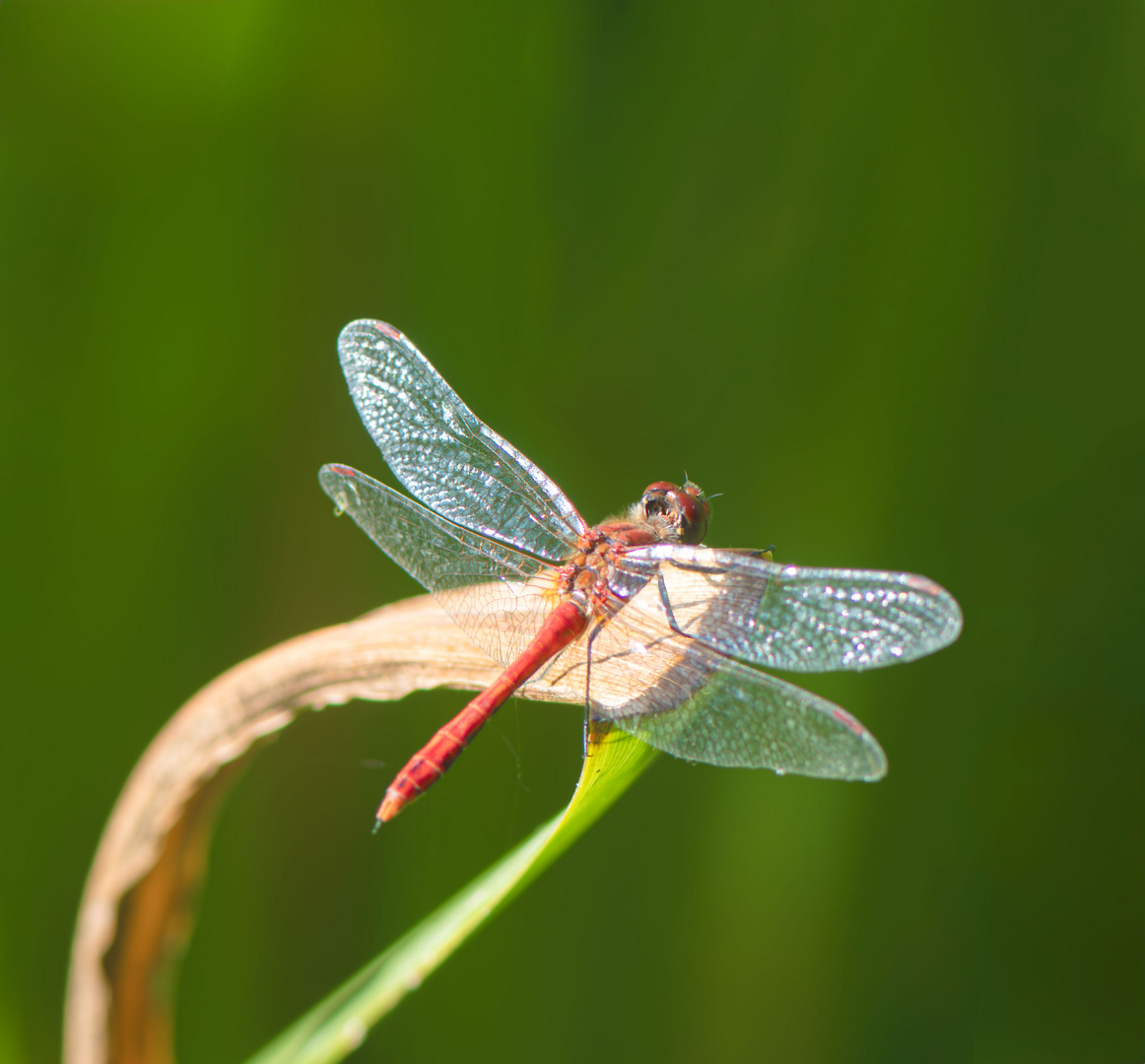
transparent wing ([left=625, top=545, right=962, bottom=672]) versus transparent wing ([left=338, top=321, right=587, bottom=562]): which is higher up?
transparent wing ([left=338, top=321, right=587, bottom=562])

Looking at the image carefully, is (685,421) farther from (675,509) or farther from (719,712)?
(719,712)

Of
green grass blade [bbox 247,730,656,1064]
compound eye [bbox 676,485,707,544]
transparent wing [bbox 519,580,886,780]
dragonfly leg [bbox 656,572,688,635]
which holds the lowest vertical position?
green grass blade [bbox 247,730,656,1064]

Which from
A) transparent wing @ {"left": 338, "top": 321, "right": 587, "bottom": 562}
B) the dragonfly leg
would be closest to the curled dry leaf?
the dragonfly leg

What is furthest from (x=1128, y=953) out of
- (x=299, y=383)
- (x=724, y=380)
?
(x=299, y=383)

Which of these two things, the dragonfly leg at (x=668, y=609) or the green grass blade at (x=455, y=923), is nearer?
the green grass blade at (x=455, y=923)

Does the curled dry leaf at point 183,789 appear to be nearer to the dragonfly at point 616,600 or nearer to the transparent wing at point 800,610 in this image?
the dragonfly at point 616,600

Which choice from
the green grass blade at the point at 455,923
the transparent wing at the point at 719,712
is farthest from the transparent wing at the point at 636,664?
the green grass blade at the point at 455,923

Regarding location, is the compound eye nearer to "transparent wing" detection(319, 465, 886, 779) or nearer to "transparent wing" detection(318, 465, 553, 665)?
"transparent wing" detection(319, 465, 886, 779)
